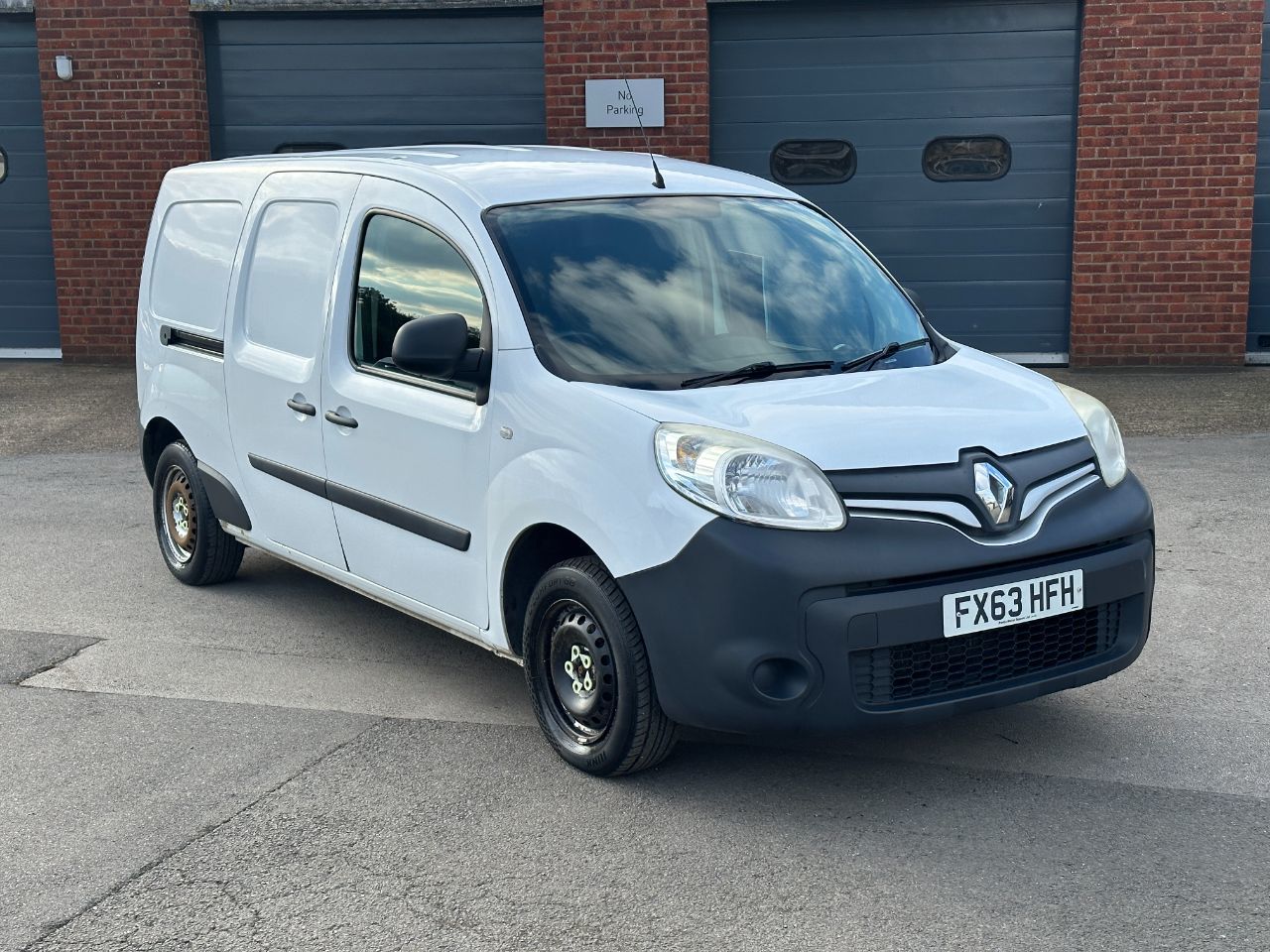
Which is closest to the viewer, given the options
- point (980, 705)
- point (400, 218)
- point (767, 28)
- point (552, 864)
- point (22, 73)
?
point (552, 864)

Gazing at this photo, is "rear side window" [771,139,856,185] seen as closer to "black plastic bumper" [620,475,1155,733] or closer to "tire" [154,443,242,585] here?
"tire" [154,443,242,585]

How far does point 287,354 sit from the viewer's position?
18.2ft

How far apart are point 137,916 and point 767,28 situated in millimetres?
9840

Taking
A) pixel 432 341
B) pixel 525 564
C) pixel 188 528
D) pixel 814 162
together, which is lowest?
pixel 188 528

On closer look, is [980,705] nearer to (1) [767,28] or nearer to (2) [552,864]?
(2) [552,864]

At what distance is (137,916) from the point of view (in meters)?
3.55

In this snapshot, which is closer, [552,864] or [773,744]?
[552,864]

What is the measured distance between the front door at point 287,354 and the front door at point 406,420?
121mm

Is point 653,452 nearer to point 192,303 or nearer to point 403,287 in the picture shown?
point 403,287

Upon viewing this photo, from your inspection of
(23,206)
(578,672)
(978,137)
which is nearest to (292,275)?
(578,672)

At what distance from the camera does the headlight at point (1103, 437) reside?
174 inches

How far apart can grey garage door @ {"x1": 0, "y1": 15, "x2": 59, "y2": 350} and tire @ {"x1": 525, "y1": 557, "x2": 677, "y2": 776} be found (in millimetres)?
10123

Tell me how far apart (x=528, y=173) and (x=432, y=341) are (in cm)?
90

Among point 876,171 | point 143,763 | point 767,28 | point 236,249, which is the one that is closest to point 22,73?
point 767,28
